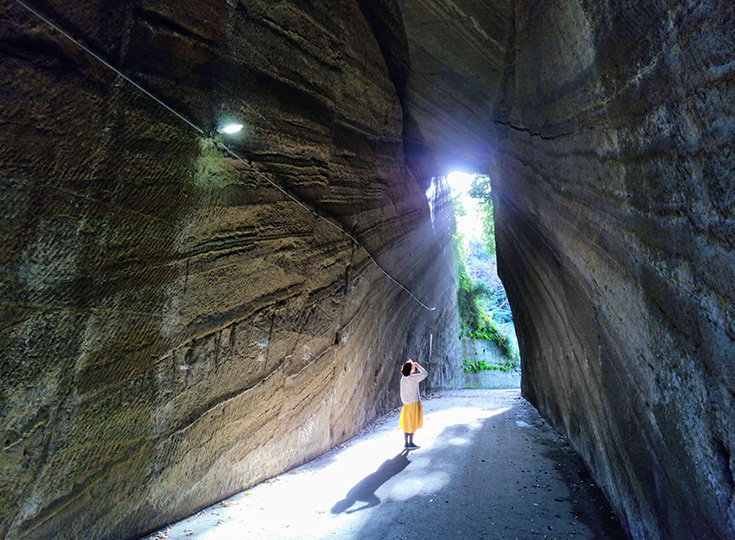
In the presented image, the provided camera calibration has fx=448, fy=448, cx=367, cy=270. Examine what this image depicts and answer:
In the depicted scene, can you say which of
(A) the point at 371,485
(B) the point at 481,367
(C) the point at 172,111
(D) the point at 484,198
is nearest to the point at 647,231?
(C) the point at 172,111

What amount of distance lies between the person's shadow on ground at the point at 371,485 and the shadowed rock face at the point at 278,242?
35.6 inches

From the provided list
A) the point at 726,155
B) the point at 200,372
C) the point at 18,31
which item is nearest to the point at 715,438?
the point at 726,155

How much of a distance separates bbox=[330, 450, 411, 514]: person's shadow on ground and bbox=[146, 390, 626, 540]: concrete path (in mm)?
11

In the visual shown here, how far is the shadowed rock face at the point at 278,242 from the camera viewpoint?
6.78ft

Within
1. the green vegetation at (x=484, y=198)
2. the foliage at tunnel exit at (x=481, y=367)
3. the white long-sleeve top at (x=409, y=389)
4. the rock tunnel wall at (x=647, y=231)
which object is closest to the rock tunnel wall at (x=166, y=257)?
the white long-sleeve top at (x=409, y=389)

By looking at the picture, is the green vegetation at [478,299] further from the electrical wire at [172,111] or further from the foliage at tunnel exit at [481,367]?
the electrical wire at [172,111]

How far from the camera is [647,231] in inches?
93.7

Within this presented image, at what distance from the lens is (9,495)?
2445 millimetres

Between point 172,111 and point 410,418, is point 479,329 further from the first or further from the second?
point 172,111

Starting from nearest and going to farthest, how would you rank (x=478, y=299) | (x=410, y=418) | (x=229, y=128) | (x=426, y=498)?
(x=229, y=128) → (x=426, y=498) → (x=410, y=418) → (x=478, y=299)

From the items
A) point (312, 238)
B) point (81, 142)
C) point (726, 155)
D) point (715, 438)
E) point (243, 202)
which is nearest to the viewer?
point (726, 155)

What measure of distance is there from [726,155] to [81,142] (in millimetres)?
3348

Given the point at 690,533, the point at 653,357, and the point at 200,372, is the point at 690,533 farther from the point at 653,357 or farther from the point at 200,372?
the point at 200,372

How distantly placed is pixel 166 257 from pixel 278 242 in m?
1.36
